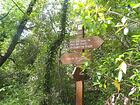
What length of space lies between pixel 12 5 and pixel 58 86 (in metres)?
5.40

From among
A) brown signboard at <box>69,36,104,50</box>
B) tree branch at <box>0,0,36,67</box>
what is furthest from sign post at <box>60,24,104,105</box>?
tree branch at <box>0,0,36,67</box>

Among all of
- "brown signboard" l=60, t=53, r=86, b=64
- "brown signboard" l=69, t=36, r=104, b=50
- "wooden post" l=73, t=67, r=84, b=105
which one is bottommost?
"wooden post" l=73, t=67, r=84, b=105

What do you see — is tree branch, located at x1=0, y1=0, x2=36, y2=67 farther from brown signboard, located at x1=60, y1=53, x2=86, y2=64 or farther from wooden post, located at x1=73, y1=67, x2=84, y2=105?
wooden post, located at x1=73, y1=67, x2=84, y2=105

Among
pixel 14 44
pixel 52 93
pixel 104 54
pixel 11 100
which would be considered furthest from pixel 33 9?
pixel 104 54

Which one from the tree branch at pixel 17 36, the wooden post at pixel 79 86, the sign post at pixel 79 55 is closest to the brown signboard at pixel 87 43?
the sign post at pixel 79 55

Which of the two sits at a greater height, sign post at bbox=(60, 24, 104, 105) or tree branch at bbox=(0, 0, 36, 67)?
tree branch at bbox=(0, 0, 36, 67)

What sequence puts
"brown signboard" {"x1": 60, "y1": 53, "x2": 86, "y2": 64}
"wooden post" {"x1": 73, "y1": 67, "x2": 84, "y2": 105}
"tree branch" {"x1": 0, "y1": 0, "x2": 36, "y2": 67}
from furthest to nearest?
"tree branch" {"x1": 0, "y1": 0, "x2": 36, "y2": 67}
"wooden post" {"x1": 73, "y1": 67, "x2": 84, "y2": 105}
"brown signboard" {"x1": 60, "y1": 53, "x2": 86, "y2": 64}

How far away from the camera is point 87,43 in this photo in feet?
16.8

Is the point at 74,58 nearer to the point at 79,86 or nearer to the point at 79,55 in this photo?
the point at 79,55

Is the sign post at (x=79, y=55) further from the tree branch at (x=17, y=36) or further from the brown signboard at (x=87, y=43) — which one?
the tree branch at (x=17, y=36)

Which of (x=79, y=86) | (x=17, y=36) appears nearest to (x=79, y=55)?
(x=79, y=86)

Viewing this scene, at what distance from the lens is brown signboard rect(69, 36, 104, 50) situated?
4.95 metres

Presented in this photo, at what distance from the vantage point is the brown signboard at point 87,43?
4.95m

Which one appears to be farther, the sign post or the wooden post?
the wooden post
